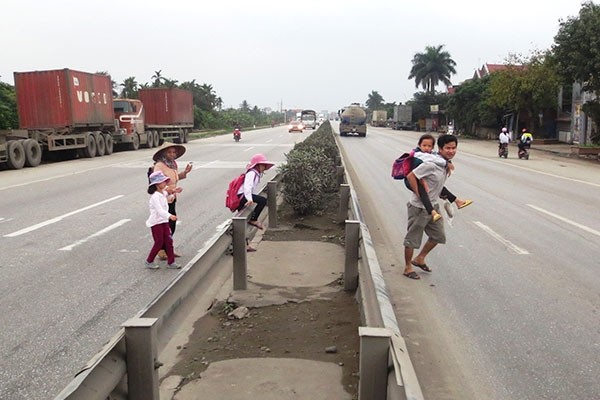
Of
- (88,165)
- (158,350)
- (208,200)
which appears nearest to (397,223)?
(208,200)

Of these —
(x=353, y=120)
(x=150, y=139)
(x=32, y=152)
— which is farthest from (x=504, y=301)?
(x=353, y=120)

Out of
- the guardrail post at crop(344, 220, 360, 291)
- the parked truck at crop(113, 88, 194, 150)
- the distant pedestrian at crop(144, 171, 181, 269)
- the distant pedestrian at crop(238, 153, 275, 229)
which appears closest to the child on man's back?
the guardrail post at crop(344, 220, 360, 291)

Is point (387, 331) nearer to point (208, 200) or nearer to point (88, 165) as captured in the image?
point (208, 200)

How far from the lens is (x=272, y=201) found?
8844 mm

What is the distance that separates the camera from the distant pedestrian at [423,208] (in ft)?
20.2

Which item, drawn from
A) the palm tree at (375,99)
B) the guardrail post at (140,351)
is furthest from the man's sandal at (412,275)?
the palm tree at (375,99)

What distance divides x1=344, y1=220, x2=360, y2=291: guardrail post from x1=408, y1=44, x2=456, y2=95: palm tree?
3302 inches

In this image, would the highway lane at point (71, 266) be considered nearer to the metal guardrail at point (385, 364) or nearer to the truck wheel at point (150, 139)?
the metal guardrail at point (385, 364)

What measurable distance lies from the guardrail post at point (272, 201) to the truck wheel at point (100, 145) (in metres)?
18.3

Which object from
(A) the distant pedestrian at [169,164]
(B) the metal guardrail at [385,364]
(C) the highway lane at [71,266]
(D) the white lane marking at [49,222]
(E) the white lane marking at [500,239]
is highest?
(A) the distant pedestrian at [169,164]

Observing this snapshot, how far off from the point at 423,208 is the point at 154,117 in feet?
104

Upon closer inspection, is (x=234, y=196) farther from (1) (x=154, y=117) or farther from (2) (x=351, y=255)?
(1) (x=154, y=117)

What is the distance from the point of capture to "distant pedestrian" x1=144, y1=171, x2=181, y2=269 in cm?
664

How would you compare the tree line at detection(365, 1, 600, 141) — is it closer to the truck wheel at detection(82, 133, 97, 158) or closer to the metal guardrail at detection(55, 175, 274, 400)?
the truck wheel at detection(82, 133, 97, 158)
